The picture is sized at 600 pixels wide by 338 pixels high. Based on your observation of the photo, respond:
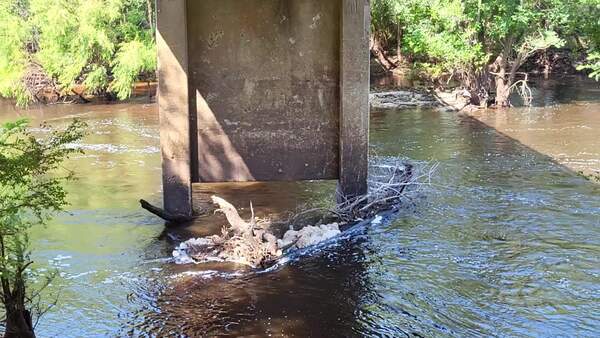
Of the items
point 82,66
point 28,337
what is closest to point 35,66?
point 82,66

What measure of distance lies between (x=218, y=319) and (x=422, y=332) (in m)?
2.37

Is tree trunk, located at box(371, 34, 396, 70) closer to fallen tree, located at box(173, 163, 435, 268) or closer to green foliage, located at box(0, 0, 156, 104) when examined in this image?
green foliage, located at box(0, 0, 156, 104)

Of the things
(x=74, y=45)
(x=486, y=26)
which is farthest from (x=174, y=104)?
(x=74, y=45)

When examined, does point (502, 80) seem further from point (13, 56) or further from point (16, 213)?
point (16, 213)

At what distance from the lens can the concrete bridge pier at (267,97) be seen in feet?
38.2

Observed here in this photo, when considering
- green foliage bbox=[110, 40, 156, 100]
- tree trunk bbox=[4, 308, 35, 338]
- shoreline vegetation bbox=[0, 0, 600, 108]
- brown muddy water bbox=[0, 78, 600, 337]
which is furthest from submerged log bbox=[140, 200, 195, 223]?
green foliage bbox=[110, 40, 156, 100]

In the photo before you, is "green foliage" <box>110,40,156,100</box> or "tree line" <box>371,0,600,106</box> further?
"green foliage" <box>110,40,156,100</box>

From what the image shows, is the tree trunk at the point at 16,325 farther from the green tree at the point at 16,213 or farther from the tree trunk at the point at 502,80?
the tree trunk at the point at 502,80

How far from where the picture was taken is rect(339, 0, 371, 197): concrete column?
11594 mm

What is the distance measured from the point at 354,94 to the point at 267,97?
1.60m

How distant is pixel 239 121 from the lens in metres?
12.3

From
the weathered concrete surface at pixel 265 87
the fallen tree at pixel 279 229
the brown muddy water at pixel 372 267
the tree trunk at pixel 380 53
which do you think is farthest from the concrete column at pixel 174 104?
the tree trunk at pixel 380 53

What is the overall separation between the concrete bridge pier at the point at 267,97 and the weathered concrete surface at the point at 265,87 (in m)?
0.02

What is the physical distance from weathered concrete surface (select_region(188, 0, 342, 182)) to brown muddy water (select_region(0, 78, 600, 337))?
1.14 meters
